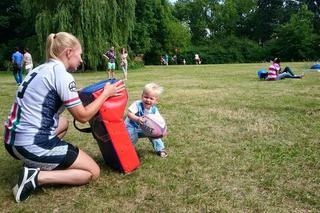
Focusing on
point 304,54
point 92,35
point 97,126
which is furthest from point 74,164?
point 304,54

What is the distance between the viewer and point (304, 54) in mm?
49094

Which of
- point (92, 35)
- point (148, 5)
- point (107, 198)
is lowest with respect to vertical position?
point (107, 198)

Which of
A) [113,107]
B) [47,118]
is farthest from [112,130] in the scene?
[47,118]

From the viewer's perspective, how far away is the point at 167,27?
48719 millimetres

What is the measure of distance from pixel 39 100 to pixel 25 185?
79 cm

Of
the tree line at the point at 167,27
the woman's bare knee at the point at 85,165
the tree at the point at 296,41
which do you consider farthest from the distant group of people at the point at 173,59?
the woman's bare knee at the point at 85,165

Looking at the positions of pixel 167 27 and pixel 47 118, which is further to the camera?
pixel 167 27

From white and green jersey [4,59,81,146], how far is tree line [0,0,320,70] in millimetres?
18780

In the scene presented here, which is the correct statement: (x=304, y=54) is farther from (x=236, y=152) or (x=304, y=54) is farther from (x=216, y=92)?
Result: (x=236, y=152)

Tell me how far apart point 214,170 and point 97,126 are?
1.34 m

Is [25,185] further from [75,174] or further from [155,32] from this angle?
[155,32]

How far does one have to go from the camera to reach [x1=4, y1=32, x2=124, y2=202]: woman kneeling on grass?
3.57 meters

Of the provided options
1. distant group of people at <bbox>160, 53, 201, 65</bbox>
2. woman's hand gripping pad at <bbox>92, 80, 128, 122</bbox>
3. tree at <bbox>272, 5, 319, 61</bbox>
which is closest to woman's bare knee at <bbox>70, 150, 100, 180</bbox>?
woman's hand gripping pad at <bbox>92, 80, 128, 122</bbox>

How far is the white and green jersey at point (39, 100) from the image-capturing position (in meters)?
3.56
